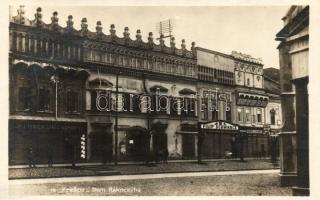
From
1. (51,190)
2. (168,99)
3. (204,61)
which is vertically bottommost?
(51,190)

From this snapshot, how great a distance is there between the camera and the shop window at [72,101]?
18.3 meters

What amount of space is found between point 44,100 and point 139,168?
3.82 m

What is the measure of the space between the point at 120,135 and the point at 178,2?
31.3ft

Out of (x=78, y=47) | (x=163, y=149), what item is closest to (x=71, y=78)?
(x=78, y=47)

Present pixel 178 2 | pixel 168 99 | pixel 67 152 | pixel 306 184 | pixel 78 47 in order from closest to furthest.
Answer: pixel 306 184, pixel 178 2, pixel 67 152, pixel 78 47, pixel 168 99

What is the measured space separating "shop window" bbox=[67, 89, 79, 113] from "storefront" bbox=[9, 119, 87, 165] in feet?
1.76

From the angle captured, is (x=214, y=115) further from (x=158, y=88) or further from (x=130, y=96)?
(x=130, y=96)

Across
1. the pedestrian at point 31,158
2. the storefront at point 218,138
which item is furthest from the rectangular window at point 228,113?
the pedestrian at point 31,158

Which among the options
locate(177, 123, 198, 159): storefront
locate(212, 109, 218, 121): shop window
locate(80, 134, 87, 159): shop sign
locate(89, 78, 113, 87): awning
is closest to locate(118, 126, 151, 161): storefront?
locate(177, 123, 198, 159): storefront

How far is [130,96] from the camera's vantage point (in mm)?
19266

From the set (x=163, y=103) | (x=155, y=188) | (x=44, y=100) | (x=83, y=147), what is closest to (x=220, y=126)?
(x=163, y=103)

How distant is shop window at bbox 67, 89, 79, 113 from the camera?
1830 cm
